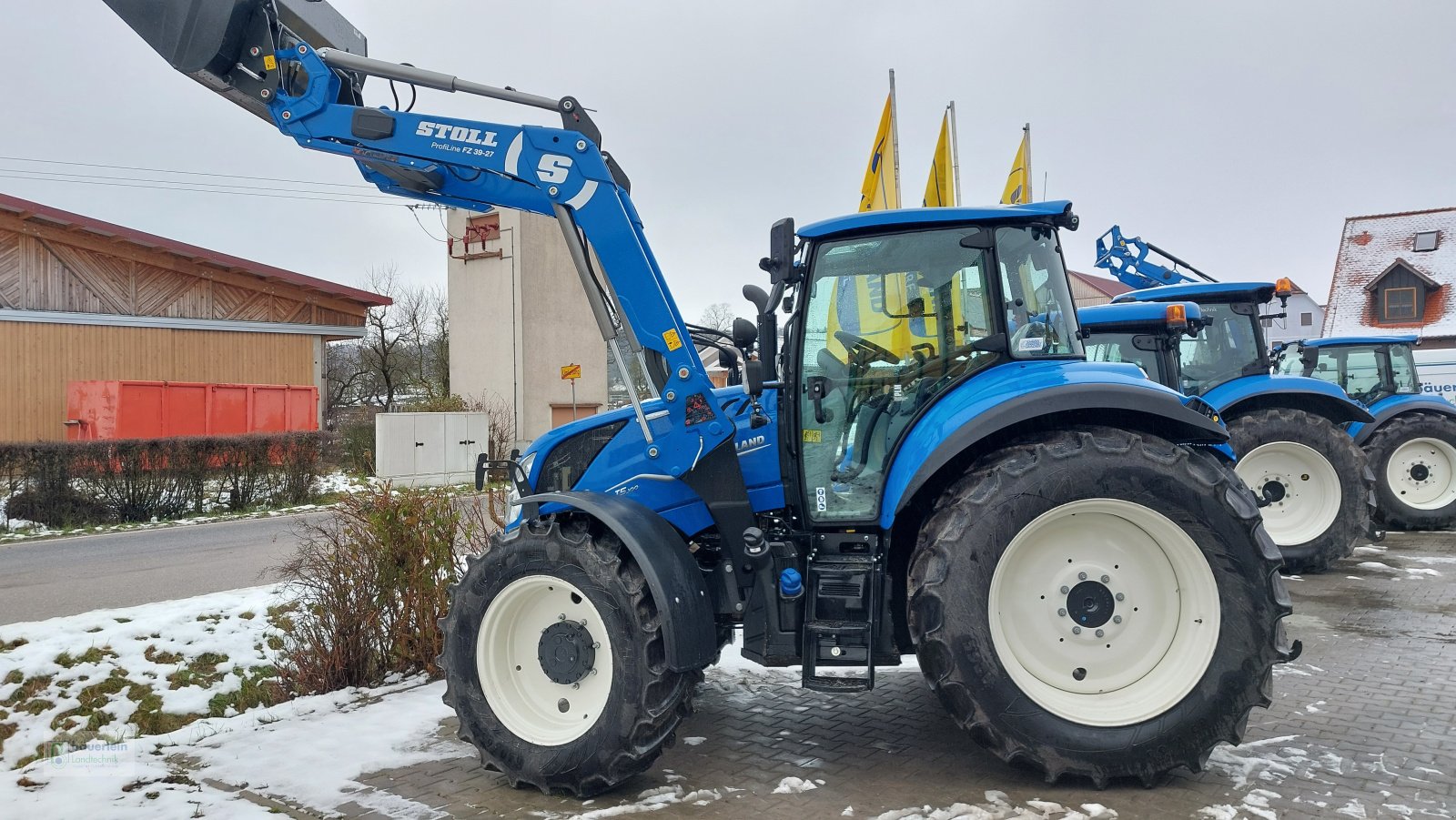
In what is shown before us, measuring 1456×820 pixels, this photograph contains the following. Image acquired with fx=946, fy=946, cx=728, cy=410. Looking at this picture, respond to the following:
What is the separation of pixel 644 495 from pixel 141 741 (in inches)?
114

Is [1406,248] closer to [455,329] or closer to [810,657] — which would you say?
[455,329]

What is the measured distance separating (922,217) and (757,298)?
2.70 feet

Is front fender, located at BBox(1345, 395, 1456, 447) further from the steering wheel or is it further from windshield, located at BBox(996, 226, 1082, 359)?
the steering wheel

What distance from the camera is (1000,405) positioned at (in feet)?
→ 12.6

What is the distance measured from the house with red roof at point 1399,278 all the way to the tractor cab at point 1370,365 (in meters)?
19.3

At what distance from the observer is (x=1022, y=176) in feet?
38.2

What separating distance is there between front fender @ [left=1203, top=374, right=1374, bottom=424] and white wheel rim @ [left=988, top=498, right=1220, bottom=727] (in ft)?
20.5

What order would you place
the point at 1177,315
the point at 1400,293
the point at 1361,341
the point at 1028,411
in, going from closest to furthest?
the point at 1028,411
the point at 1177,315
the point at 1361,341
the point at 1400,293

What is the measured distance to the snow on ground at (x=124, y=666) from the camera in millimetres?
5820

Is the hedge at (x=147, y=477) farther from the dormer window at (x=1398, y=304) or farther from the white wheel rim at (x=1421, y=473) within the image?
the dormer window at (x=1398, y=304)

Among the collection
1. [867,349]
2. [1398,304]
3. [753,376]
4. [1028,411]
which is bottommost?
[1028,411]

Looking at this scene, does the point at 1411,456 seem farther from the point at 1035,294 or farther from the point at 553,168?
the point at 553,168

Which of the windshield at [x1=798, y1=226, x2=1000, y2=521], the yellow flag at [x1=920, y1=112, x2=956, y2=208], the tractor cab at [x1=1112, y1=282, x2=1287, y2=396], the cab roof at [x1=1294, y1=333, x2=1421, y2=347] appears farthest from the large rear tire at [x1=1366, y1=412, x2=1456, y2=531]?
the windshield at [x1=798, y1=226, x2=1000, y2=521]

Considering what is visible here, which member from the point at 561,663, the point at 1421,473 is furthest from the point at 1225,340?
the point at 561,663
